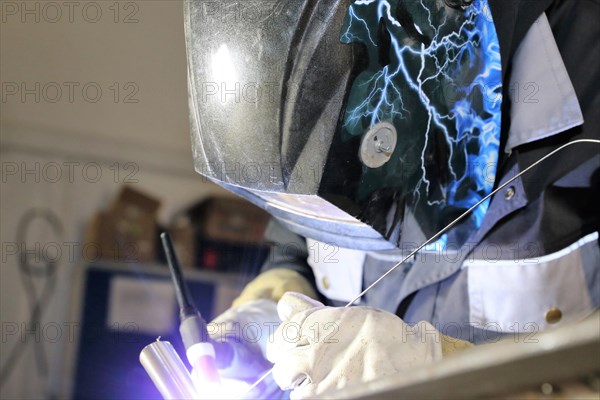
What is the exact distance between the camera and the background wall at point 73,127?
9.68 feet

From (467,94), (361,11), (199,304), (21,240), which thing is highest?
(361,11)

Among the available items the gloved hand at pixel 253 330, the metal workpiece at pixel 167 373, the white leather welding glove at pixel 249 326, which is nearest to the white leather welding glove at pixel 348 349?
the metal workpiece at pixel 167 373

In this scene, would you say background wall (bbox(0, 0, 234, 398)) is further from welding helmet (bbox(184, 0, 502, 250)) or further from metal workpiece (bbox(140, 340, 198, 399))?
metal workpiece (bbox(140, 340, 198, 399))

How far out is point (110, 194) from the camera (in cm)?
333

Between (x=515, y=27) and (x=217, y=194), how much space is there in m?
2.31

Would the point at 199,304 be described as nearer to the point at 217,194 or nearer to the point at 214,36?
the point at 217,194

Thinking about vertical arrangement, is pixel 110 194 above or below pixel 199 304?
above

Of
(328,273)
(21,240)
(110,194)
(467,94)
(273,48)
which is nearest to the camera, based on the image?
(273,48)

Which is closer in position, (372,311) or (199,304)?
(372,311)

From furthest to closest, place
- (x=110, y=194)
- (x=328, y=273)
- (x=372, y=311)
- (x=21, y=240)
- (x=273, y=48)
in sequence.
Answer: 1. (x=110, y=194)
2. (x=21, y=240)
3. (x=328, y=273)
4. (x=273, y=48)
5. (x=372, y=311)

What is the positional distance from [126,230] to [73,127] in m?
0.49

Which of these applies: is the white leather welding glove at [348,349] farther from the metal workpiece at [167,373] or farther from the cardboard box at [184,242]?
the cardboard box at [184,242]

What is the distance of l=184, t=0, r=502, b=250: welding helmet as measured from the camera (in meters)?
1.04

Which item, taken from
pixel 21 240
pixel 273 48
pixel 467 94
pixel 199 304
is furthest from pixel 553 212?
pixel 21 240
